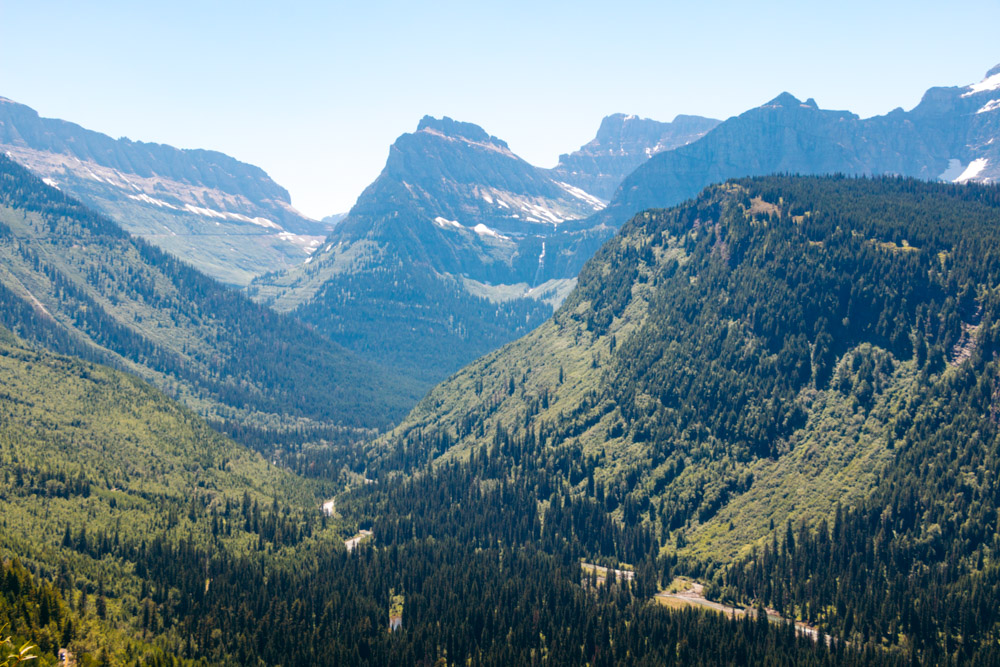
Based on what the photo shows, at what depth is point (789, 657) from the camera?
18925 centimetres

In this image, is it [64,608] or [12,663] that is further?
[64,608]

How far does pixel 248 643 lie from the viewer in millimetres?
198375

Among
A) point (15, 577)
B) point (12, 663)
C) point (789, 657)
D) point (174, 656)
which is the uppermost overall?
point (12, 663)

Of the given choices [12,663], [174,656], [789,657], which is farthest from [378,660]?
[12,663]

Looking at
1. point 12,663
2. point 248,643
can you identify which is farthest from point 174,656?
point 12,663

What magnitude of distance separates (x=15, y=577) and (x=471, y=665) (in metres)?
95.6

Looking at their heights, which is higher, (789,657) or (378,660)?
(789,657)

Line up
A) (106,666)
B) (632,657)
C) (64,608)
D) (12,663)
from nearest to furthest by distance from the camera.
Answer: (12,663) < (106,666) < (64,608) < (632,657)

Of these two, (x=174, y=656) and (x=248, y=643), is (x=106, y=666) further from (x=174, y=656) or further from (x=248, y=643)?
(x=248, y=643)

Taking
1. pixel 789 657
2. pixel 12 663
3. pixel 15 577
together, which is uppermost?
pixel 12 663

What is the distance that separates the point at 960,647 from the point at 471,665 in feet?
360

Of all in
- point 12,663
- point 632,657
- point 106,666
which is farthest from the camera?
point 632,657

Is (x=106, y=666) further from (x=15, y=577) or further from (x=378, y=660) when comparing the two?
(x=378, y=660)

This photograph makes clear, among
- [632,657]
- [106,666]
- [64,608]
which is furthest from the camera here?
[632,657]
